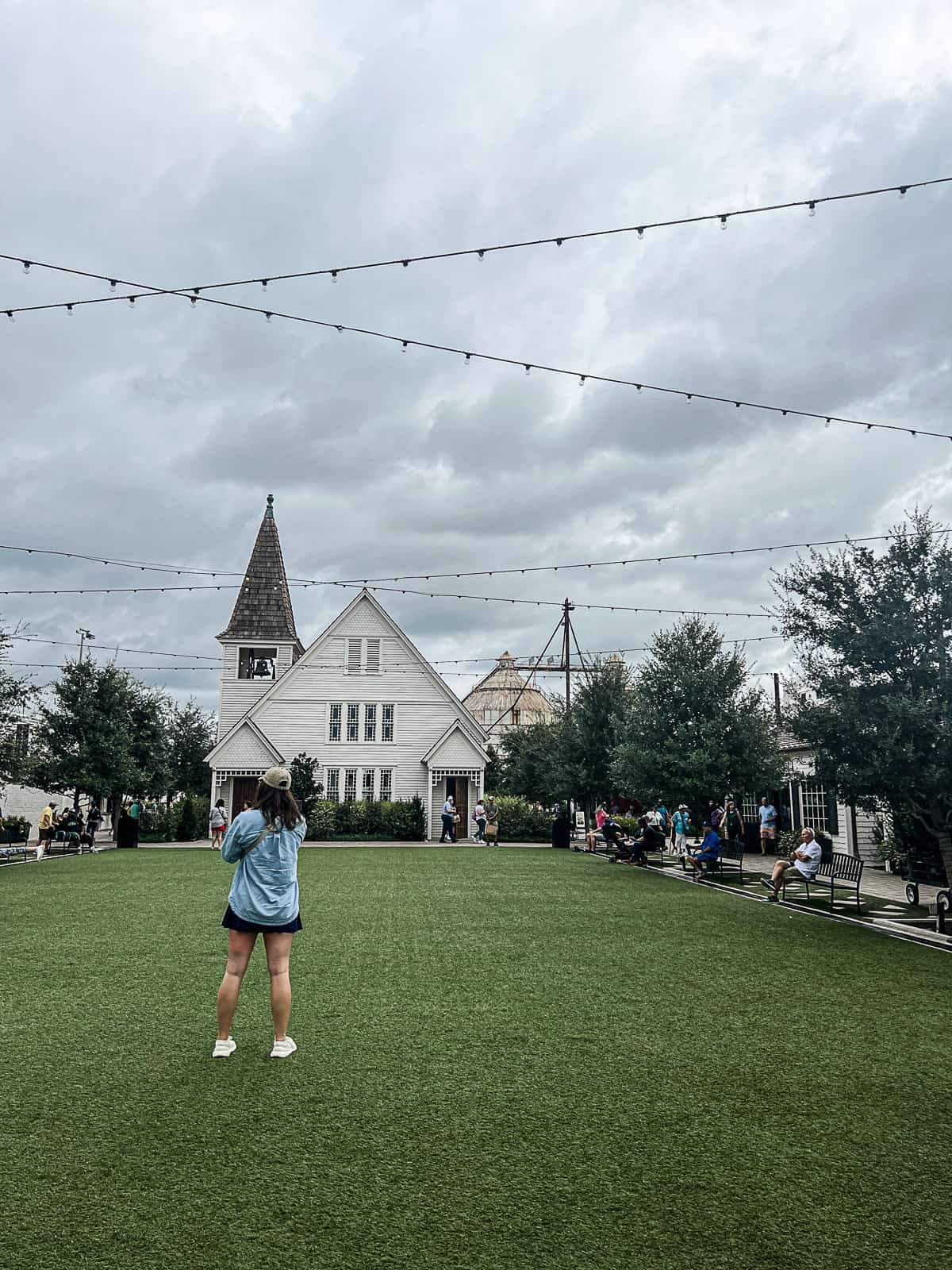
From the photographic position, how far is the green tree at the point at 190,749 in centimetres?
4862

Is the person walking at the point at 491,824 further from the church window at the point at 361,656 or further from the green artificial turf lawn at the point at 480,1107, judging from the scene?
the green artificial turf lawn at the point at 480,1107

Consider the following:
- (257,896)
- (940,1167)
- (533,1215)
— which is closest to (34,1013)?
(257,896)

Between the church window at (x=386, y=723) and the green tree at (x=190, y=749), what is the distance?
16337 mm

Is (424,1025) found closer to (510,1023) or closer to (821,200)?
(510,1023)

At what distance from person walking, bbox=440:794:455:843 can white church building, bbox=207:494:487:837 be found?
120 centimetres

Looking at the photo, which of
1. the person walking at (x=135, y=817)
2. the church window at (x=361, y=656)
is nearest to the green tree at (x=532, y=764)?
the church window at (x=361, y=656)

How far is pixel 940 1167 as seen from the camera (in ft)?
14.4

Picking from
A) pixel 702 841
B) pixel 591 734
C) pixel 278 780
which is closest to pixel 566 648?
pixel 591 734

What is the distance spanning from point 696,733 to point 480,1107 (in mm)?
16690

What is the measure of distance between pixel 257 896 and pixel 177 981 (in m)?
2.95

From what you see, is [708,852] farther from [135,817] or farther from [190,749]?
[190,749]

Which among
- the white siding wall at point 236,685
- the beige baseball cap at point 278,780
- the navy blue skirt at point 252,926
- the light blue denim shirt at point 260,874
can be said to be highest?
the white siding wall at point 236,685

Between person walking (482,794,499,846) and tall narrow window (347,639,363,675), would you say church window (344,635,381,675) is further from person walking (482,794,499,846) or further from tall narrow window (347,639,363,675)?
person walking (482,794,499,846)

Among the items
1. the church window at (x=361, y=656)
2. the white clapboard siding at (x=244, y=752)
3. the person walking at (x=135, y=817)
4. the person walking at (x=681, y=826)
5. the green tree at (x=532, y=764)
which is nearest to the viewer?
the person walking at (x=681, y=826)
